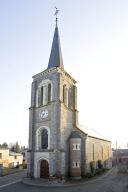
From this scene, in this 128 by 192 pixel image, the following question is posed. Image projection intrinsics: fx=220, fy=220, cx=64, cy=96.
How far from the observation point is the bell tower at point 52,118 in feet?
102

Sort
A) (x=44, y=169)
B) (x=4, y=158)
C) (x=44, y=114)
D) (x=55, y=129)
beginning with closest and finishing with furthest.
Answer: (x=55, y=129)
(x=44, y=169)
(x=44, y=114)
(x=4, y=158)

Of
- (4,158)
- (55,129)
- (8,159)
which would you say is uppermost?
(55,129)

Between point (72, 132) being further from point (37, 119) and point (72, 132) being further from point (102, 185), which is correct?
point (102, 185)

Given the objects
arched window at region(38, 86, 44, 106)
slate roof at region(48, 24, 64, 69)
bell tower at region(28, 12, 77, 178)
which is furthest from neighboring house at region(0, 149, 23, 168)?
slate roof at region(48, 24, 64, 69)

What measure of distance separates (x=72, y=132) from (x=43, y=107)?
604 cm

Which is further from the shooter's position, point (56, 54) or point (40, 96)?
point (56, 54)

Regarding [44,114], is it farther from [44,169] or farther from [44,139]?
[44,169]

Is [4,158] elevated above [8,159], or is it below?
above

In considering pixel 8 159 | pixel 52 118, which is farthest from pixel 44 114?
pixel 8 159

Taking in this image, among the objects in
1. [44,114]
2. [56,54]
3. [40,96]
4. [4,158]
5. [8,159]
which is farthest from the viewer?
[8,159]

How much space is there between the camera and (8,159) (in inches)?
2034

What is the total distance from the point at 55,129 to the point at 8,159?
83.9 feet

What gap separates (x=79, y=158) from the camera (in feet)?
107

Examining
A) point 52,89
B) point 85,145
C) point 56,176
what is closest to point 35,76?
point 52,89
